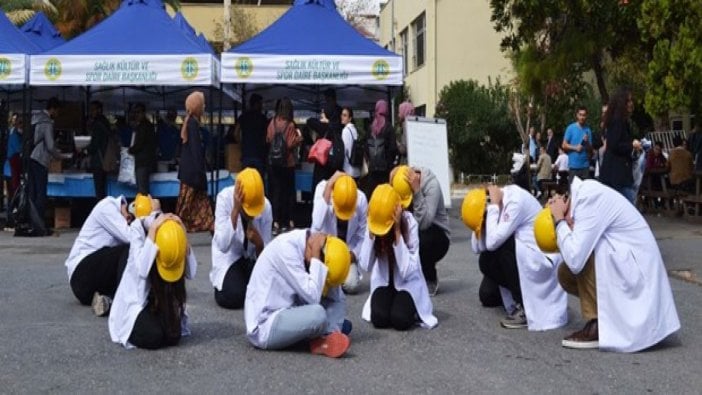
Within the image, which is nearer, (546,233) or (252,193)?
(546,233)

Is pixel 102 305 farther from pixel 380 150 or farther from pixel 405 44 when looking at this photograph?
pixel 405 44

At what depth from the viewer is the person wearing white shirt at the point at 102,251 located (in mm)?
7586

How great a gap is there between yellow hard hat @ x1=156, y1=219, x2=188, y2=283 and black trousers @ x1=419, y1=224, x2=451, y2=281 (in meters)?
2.92

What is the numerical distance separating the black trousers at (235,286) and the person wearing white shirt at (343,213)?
2.45 ft

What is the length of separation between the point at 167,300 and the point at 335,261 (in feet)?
4.13

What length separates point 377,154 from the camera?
43.0 feet

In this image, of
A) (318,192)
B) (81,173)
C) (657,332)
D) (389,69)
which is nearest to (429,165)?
(389,69)

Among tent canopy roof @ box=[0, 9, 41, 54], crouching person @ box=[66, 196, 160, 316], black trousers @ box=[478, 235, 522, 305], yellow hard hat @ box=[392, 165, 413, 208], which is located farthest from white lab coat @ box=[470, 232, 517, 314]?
tent canopy roof @ box=[0, 9, 41, 54]

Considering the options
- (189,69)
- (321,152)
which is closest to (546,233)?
(321,152)

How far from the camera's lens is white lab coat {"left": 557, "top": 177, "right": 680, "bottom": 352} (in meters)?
6.59

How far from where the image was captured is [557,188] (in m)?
8.39

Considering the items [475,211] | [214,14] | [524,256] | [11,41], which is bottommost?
[524,256]

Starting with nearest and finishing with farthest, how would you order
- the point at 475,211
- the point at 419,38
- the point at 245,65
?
the point at 475,211 < the point at 245,65 < the point at 419,38

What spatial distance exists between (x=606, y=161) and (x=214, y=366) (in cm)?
548
